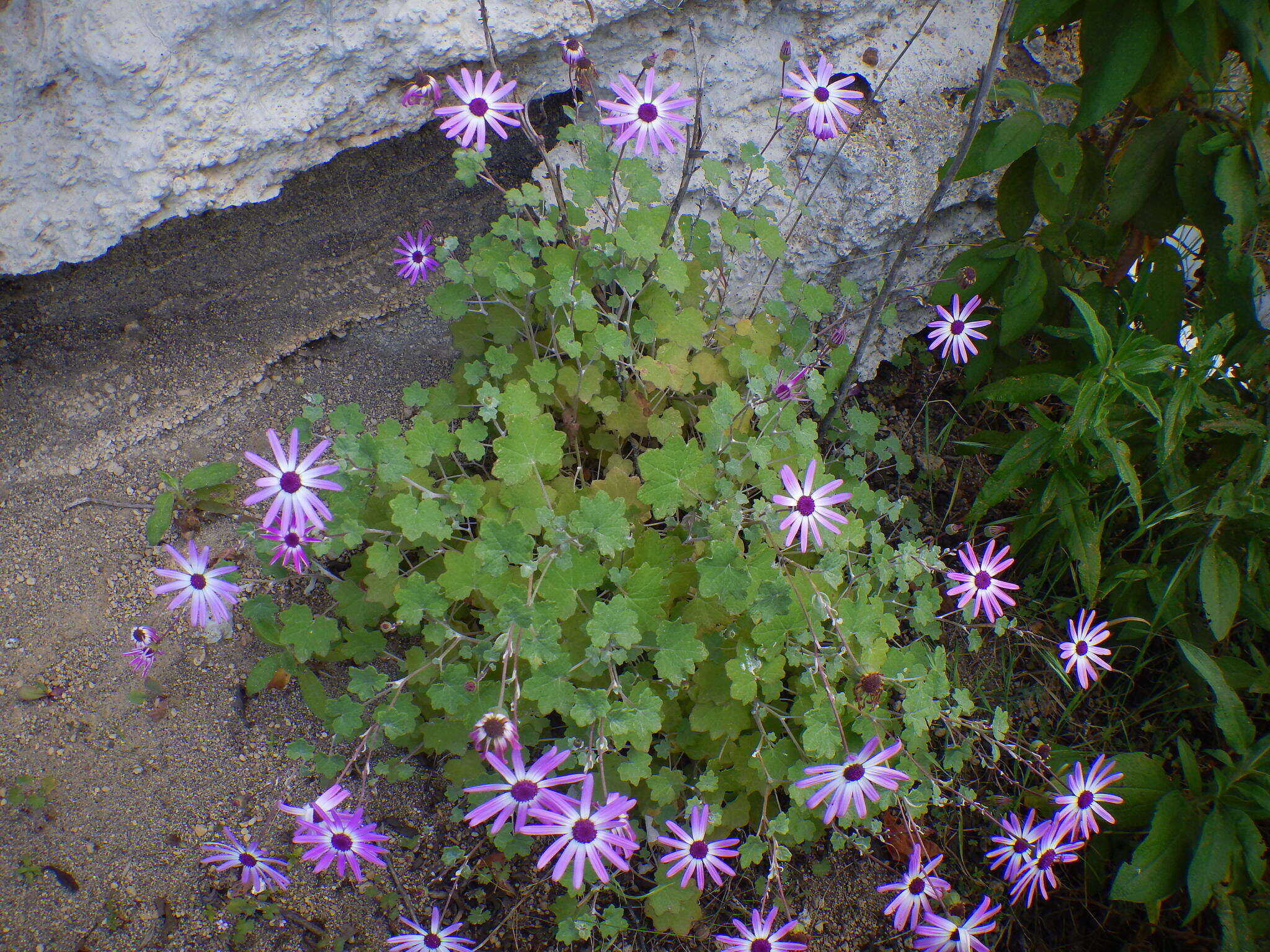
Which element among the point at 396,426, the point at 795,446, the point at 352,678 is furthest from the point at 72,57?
the point at 795,446

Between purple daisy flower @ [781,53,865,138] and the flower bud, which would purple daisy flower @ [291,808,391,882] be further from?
purple daisy flower @ [781,53,865,138]

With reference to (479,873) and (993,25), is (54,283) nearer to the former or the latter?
(479,873)

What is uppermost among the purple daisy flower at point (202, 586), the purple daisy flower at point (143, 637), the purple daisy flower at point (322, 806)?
the purple daisy flower at point (202, 586)

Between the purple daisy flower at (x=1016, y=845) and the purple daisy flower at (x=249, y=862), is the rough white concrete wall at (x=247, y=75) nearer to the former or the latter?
the purple daisy flower at (x=249, y=862)

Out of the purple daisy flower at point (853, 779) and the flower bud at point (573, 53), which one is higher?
the flower bud at point (573, 53)

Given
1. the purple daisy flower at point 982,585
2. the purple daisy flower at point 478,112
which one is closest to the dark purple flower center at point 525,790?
the purple daisy flower at point 982,585

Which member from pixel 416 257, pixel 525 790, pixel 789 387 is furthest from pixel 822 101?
pixel 525 790

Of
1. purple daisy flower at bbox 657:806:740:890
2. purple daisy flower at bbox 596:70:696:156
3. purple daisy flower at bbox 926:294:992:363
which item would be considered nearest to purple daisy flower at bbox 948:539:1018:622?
purple daisy flower at bbox 926:294:992:363
